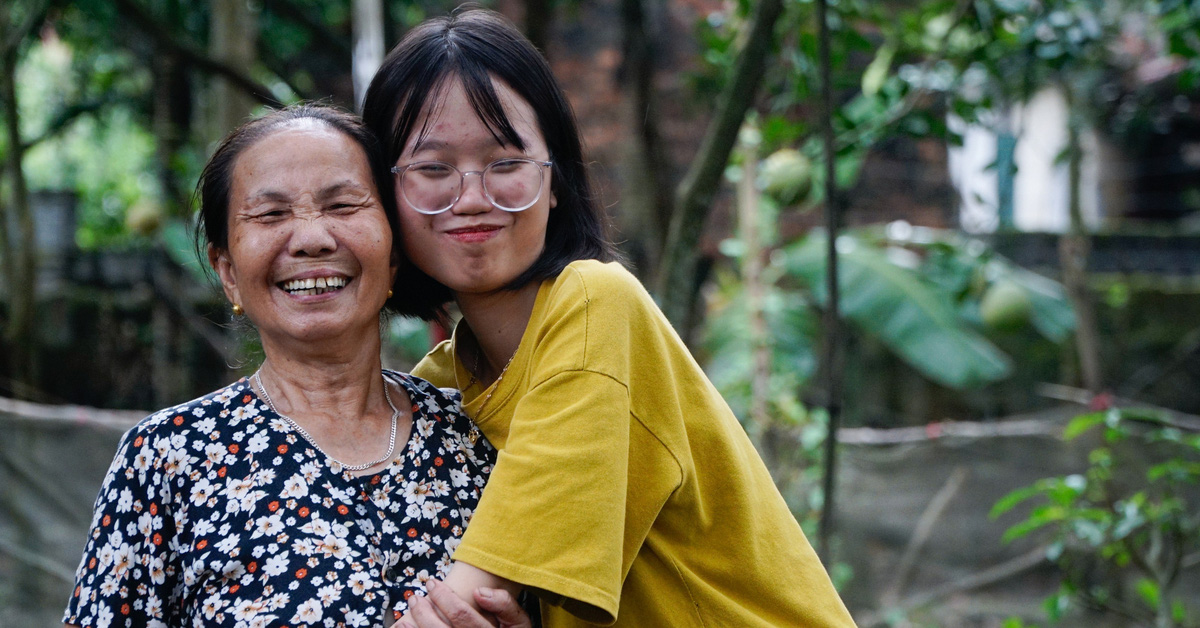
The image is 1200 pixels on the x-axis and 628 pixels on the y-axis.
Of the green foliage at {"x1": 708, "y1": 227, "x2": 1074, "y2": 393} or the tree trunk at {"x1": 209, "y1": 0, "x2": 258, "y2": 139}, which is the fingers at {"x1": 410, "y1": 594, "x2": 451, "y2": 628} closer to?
the tree trunk at {"x1": 209, "y1": 0, "x2": 258, "y2": 139}

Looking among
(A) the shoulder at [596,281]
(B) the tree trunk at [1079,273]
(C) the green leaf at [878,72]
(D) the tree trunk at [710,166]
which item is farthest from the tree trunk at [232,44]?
(B) the tree trunk at [1079,273]

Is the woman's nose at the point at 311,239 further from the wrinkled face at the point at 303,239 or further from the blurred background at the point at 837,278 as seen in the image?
the blurred background at the point at 837,278

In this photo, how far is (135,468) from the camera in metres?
1.44

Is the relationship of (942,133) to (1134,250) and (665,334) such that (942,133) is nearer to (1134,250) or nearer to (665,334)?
(665,334)

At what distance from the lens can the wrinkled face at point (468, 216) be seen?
5.26 feet

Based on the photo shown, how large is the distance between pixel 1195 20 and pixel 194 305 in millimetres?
5381

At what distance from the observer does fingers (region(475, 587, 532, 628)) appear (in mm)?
1337

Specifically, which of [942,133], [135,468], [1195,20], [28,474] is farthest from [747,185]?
[135,468]

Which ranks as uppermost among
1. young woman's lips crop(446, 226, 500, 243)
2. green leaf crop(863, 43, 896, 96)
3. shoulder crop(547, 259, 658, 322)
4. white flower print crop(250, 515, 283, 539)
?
green leaf crop(863, 43, 896, 96)

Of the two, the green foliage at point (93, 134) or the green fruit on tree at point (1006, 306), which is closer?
the green fruit on tree at point (1006, 306)

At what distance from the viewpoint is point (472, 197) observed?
1.59 m

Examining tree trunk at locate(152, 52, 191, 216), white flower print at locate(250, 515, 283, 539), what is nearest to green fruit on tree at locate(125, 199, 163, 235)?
tree trunk at locate(152, 52, 191, 216)

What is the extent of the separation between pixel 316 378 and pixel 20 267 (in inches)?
113

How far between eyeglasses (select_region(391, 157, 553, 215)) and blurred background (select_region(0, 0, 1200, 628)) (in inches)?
15.1
